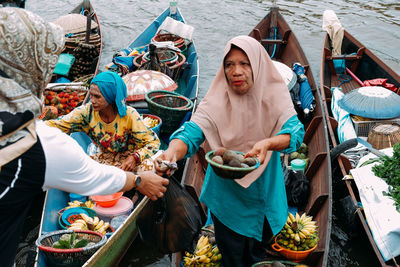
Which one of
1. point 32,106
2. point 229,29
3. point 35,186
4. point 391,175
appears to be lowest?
point 229,29

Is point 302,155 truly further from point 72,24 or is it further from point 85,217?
point 72,24

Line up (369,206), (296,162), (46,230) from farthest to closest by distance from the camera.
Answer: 1. (296,162)
2. (369,206)
3. (46,230)

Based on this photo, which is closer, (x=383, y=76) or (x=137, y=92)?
(x=137, y=92)

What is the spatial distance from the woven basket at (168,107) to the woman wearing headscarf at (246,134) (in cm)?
269

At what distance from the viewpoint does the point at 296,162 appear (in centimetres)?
474

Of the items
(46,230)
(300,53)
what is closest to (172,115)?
(46,230)

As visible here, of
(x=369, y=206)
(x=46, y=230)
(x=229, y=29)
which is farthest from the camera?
(x=229, y=29)

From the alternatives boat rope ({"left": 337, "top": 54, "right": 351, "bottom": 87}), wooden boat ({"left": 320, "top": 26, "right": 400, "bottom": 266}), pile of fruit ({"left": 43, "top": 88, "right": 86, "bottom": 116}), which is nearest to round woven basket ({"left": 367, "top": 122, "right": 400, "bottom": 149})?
wooden boat ({"left": 320, "top": 26, "right": 400, "bottom": 266})

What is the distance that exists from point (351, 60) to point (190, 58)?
324 centimetres

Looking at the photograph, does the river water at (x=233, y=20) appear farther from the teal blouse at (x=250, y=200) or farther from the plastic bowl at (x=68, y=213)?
the teal blouse at (x=250, y=200)

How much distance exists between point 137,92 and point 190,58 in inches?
94.2

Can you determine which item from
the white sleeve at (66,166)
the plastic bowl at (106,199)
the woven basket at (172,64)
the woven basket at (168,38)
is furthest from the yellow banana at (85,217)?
the woven basket at (168,38)

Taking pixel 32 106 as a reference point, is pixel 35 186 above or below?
below

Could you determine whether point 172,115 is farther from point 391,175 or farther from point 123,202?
point 391,175
